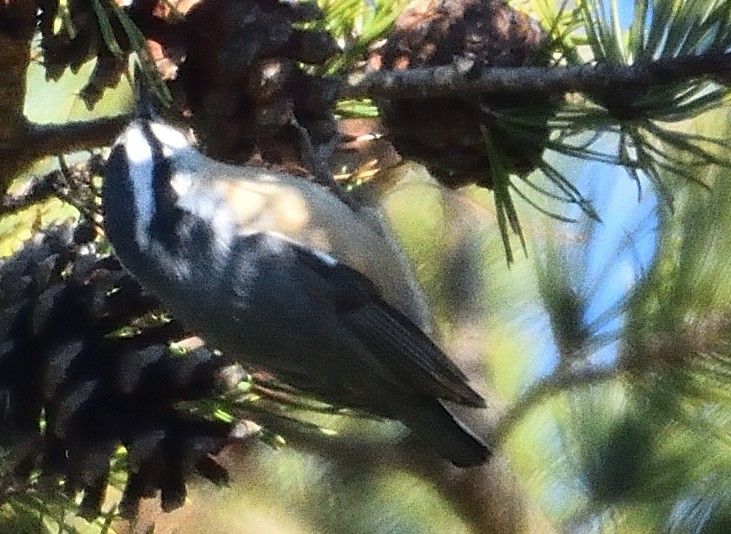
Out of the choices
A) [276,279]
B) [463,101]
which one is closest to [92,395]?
[276,279]

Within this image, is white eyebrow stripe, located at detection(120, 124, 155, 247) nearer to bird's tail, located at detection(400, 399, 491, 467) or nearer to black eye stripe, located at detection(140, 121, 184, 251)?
black eye stripe, located at detection(140, 121, 184, 251)

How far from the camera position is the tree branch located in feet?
1.42

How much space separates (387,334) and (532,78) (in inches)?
7.0

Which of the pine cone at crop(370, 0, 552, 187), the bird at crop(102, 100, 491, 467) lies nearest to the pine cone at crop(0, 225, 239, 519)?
the bird at crop(102, 100, 491, 467)

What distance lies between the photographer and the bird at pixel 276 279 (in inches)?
22.3

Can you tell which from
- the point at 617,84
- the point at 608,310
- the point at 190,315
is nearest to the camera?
the point at 617,84

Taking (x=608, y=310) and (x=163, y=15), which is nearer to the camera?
(x=163, y=15)

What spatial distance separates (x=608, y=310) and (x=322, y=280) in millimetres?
260

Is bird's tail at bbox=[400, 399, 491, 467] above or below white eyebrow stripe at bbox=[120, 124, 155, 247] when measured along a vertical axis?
below

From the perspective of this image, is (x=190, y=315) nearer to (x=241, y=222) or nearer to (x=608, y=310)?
(x=241, y=222)

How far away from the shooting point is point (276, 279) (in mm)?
602

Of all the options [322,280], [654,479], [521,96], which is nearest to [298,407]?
[322,280]

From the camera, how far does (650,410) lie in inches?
32.0

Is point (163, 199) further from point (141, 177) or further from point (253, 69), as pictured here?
point (253, 69)
